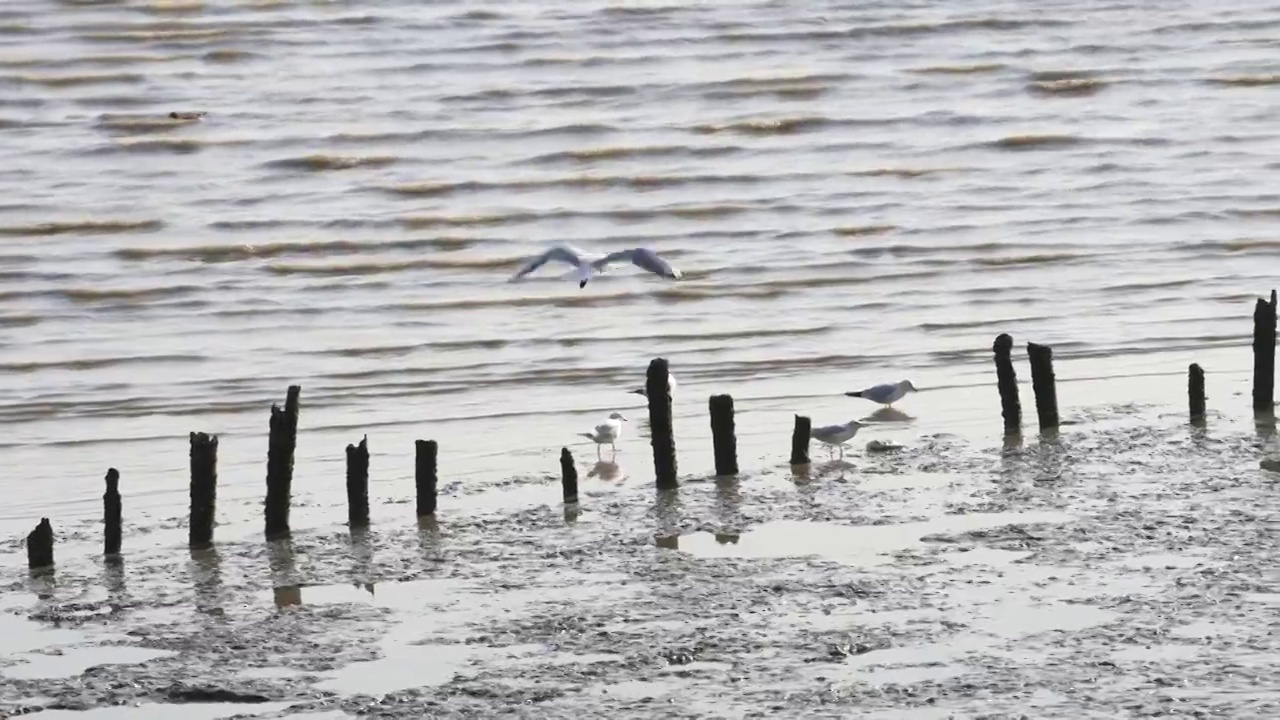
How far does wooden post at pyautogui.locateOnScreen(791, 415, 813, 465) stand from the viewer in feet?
37.7

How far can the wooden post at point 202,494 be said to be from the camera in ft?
33.8

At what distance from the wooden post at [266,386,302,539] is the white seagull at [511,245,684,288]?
5.50 meters

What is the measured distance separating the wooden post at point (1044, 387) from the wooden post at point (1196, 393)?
68cm

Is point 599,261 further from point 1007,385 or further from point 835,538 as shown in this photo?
point 835,538

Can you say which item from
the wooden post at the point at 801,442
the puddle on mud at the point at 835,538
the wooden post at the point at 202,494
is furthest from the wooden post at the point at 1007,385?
the wooden post at the point at 202,494

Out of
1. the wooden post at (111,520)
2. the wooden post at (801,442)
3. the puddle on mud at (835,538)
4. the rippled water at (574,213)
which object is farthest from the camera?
the rippled water at (574,213)

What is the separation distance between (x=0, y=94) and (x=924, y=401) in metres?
11.0

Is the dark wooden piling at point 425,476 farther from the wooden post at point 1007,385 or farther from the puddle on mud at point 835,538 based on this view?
the wooden post at point 1007,385

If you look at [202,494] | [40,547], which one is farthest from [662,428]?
[40,547]

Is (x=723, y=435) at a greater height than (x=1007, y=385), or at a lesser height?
lesser

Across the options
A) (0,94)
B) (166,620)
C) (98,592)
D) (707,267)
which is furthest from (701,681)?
(0,94)

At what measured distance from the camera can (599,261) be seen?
16000 millimetres

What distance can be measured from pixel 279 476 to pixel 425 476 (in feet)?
2.23

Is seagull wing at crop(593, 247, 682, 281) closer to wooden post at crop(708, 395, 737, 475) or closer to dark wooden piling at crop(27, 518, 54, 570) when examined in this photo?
wooden post at crop(708, 395, 737, 475)
